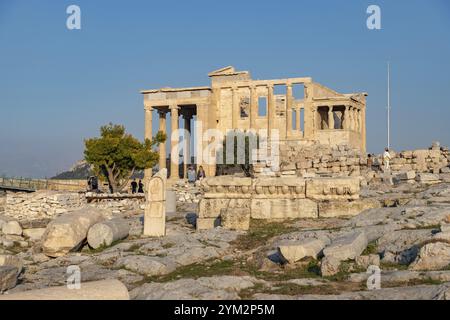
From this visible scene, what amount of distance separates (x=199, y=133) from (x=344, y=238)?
41.6 m

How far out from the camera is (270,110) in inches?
2078

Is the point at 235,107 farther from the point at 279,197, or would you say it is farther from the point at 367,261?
the point at 367,261

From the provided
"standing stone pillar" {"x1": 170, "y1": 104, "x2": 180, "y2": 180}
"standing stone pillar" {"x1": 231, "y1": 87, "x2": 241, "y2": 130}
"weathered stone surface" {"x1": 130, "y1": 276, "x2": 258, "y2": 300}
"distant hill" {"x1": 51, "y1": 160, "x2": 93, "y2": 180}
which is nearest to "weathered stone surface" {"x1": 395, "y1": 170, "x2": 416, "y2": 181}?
"weathered stone surface" {"x1": 130, "y1": 276, "x2": 258, "y2": 300}

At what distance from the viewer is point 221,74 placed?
5453cm

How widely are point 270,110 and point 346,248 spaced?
42.2 m

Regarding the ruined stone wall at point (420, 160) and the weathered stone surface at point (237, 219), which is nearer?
the weathered stone surface at point (237, 219)

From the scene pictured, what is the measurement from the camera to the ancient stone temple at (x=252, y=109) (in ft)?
167

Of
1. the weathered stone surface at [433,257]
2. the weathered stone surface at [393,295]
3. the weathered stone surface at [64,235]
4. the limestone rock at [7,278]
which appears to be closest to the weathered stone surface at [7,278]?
the limestone rock at [7,278]

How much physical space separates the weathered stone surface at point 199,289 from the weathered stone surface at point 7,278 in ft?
8.38

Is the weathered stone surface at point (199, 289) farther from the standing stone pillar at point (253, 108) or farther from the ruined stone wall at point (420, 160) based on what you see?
the standing stone pillar at point (253, 108)

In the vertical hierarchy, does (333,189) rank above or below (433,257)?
above

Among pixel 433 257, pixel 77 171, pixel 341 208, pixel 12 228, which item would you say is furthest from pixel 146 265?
pixel 77 171
